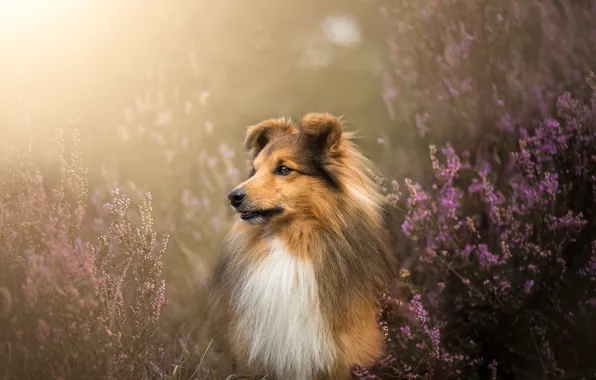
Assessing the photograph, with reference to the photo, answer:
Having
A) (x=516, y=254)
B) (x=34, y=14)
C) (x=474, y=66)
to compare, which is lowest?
(x=516, y=254)

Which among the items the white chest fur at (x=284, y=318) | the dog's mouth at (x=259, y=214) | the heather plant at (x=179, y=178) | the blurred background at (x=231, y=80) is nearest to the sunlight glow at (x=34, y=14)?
the blurred background at (x=231, y=80)

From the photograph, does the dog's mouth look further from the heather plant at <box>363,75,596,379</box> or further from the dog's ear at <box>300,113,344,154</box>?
the heather plant at <box>363,75,596,379</box>

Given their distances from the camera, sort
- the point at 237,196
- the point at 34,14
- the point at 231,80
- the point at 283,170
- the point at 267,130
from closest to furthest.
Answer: the point at 237,196
the point at 283,170
the point at 267,130
the point at 34,14
the point at 231,80

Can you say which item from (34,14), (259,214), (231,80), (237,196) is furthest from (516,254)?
(34,14)

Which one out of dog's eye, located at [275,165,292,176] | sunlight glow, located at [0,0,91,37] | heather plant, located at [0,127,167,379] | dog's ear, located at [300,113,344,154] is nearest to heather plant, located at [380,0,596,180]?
dog's ear, located at [300,113,344,154]

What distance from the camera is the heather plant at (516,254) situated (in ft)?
9.77

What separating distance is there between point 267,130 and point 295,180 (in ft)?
1.06

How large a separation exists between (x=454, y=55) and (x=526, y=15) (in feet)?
1.30

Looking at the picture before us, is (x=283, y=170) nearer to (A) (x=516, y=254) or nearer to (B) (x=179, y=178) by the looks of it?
(B) (x=179, y=178)

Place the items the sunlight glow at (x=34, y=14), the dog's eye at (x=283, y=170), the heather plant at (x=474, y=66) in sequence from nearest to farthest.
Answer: the dog's eye at (x=283, y=170) < the sunlight glow at (x=34, y=14) < the heather plant at (x=474, y=66)

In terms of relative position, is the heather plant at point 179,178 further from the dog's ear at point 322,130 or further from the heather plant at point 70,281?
the dog's ear at point 322,130

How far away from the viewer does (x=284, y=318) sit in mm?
2684

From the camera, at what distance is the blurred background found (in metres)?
3.02

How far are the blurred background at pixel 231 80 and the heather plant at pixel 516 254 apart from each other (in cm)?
16
